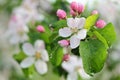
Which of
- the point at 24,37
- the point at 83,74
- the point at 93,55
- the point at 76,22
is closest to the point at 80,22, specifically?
the point at 76,22

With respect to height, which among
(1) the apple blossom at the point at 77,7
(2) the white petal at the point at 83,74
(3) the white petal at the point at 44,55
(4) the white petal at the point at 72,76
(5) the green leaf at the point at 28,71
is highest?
(1) the apple blossom at the point at 77,7

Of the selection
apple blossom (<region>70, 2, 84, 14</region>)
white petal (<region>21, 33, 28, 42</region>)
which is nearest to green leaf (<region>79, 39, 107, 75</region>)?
apple blossom (<region>70, 2, 84, 14</region>)

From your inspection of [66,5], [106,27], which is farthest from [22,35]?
[106,27]

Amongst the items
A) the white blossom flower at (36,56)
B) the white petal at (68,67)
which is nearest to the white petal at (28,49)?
the white blossom flower at (36,56)

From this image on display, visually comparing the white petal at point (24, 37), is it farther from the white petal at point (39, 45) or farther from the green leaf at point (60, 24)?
the green leaf at point (60, 24)

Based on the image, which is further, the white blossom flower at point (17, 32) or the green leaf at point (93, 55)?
the white blossom flower at point (17, 32)

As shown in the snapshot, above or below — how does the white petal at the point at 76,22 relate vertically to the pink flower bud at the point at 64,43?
above
